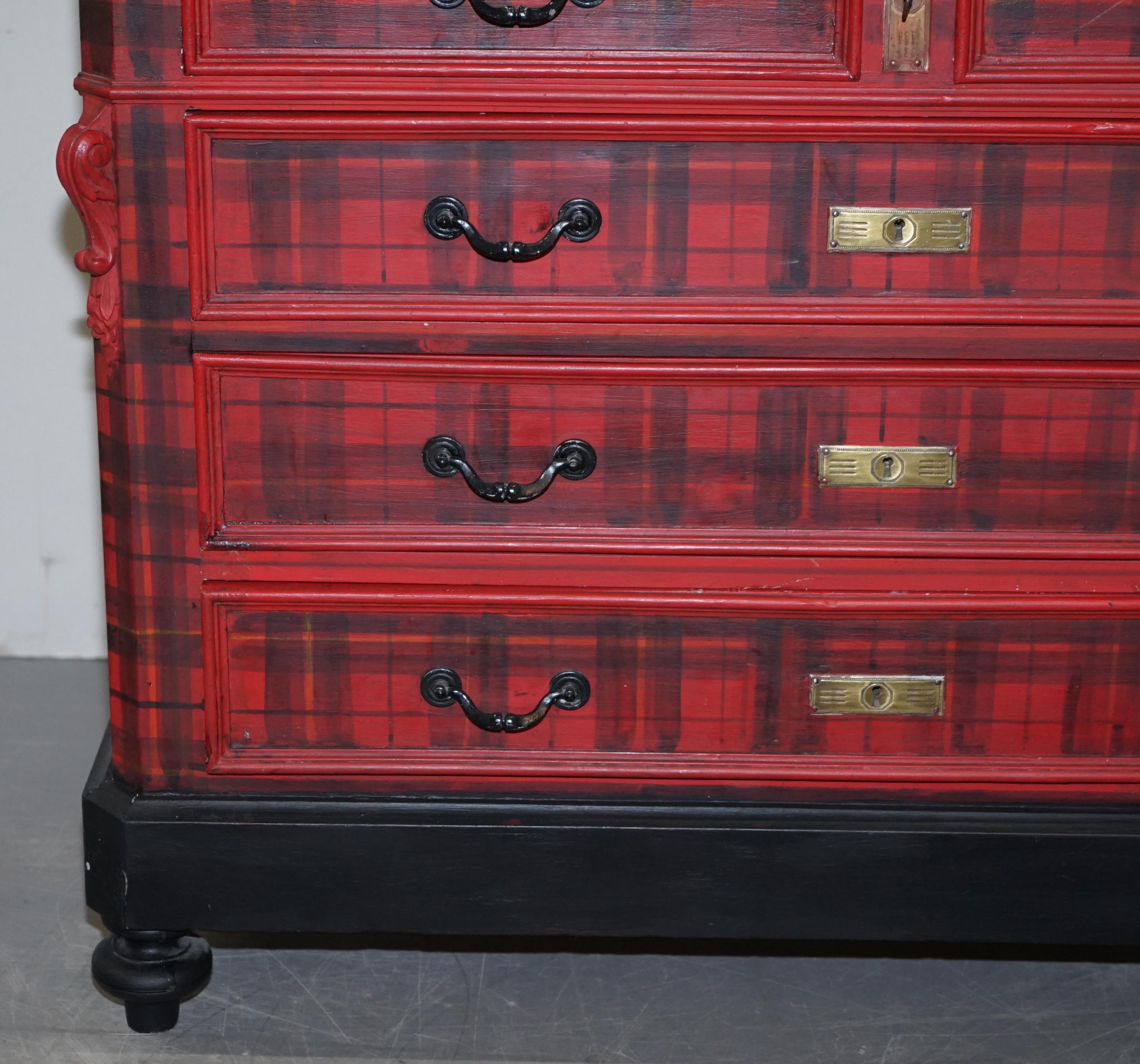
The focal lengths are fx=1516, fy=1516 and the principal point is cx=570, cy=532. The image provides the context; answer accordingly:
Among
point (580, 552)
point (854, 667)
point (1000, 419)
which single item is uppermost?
point (1000, 419)

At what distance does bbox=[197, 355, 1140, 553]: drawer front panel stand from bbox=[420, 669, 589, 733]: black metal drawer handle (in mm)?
132

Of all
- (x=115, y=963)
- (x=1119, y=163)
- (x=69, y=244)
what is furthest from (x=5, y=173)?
(x=1119, y=163)

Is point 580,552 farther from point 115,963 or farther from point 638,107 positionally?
point 115,963

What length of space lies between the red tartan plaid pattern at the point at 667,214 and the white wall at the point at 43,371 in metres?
1.10

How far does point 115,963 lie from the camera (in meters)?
1.57

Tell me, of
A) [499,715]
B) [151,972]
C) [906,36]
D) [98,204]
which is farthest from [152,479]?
[906,36]

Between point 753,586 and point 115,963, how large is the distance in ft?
2.51

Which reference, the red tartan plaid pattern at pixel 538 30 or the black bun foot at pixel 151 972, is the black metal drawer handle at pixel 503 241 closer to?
the red tartan plaid pattern at pixel 538 30

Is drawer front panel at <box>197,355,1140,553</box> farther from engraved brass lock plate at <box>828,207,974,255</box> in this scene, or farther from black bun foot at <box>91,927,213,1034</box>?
black bun foot at <box>91,927,213,1034</box>

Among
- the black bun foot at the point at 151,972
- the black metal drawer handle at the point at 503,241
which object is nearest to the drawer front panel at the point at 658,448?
the black metal drawer handle at the point at 503,241

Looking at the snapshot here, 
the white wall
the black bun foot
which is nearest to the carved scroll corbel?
the black bun foot

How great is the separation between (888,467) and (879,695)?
226 mm

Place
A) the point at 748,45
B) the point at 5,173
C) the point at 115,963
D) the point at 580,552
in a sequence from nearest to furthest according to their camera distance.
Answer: the point at 748,45
the point at 580,552
the point at 115,963
the point at 5,173

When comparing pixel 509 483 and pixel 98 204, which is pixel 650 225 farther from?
pixel 98 204
